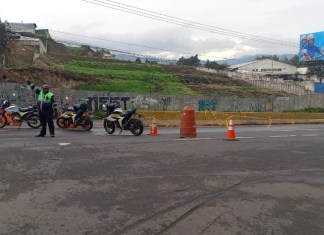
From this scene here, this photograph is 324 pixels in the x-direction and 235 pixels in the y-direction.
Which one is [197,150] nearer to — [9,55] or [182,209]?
[182,209]

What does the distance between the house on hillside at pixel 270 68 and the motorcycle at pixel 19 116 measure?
103991 millimetres

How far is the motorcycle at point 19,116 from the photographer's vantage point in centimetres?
1599

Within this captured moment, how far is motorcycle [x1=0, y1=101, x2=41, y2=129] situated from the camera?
15992 millimetres

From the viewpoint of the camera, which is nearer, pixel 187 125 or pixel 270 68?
pixel 187 125

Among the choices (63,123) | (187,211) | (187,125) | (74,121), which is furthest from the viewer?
(63,123)

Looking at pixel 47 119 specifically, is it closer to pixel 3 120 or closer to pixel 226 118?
pixel 3 120

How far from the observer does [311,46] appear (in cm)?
7662

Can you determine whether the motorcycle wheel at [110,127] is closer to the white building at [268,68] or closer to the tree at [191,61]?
the tree at [191,61]

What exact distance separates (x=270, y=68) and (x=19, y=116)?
390 feet

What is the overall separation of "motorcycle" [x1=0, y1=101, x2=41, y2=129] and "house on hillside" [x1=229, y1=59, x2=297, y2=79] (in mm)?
103991

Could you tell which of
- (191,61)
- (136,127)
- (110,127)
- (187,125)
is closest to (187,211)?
(187,125)

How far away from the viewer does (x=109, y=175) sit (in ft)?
23.8

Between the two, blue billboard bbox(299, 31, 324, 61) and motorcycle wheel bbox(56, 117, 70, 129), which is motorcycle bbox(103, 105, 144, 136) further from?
blue billboard bbox(299, 31, 324, 61)

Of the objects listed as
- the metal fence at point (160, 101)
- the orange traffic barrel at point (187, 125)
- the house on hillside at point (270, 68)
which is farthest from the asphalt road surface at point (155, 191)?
the house on hillside at point (270, 68)
